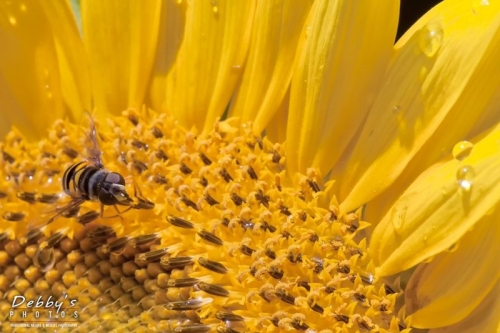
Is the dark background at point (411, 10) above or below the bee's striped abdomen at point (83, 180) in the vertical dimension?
above

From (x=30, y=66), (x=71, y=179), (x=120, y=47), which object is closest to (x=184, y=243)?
(x=71, y=179)

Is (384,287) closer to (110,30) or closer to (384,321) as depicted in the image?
(384,321)

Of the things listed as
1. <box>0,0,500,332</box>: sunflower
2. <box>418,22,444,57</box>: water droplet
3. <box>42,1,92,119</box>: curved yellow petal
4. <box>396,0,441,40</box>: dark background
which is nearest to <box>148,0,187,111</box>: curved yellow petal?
<box>0,0,500,332</box>: sunflower

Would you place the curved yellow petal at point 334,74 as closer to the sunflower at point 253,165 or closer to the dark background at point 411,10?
the sunflower at point 253,165

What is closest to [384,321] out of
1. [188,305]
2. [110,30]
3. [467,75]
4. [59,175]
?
[188,305]

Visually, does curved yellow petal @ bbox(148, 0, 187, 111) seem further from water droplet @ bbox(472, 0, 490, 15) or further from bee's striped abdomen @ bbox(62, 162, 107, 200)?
water droplet @ bbox(472, 0, 490, 15)

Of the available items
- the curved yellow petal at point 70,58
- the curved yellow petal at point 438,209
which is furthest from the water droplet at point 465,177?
the curved yellow petal at point 70,58
